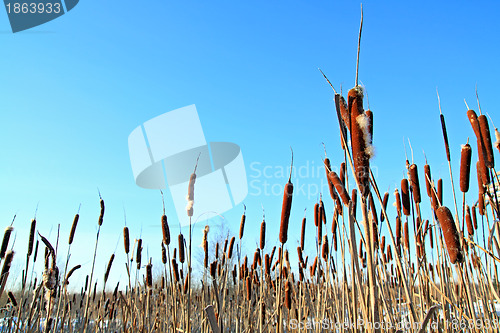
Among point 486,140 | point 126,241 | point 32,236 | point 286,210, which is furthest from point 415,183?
point 32,236

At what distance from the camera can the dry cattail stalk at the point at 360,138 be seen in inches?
31.2

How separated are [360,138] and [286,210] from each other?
83 cm

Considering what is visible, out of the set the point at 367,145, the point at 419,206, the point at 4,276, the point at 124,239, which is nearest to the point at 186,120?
the point at 124,239

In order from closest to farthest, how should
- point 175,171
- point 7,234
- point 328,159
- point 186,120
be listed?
1. point 328,159
2. point 7,234
3. point 175,171
4. point 186,120

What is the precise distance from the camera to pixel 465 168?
164 cm

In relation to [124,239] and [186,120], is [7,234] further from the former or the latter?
[186,120]

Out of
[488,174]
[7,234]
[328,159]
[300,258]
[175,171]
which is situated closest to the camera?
[328,159]

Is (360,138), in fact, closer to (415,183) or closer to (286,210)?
(286,210)

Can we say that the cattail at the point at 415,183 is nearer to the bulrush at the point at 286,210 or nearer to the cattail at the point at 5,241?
the bulrush at the point at 286,210

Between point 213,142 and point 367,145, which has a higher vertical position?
point 213,142

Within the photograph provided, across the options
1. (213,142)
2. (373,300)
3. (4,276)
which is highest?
(213,142)

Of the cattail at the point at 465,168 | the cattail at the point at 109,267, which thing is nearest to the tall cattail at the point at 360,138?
the cattail at the point at 465,168

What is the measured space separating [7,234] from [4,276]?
398 millimetres

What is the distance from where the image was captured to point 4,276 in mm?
1900
